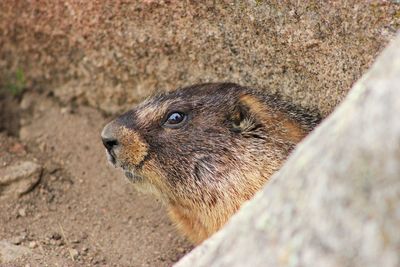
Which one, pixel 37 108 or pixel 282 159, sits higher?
pixel 282 159

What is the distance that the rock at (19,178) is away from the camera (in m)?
5.75

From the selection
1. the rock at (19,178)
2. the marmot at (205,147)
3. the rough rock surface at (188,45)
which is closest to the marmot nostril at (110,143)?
the marmot at (205,147)

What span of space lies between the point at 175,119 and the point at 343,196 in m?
2.38

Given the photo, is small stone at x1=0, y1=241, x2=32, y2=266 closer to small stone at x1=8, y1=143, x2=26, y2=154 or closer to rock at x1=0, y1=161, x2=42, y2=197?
rock at x1=0, y1=161, x2=42, y2=197

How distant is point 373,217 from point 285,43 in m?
2.48

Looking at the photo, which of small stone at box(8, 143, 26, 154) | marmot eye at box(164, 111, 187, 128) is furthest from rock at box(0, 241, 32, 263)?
marmot eye at box(164, 111, 187, 128)

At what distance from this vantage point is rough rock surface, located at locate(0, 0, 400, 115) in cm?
461

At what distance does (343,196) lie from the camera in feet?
8.81

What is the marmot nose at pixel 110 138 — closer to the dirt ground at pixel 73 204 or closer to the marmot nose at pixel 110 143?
the marmot nose at pixel 110 143

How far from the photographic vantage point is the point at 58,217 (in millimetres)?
5695

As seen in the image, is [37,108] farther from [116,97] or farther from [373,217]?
[373,217]

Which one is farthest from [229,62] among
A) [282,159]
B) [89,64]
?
[89,64]

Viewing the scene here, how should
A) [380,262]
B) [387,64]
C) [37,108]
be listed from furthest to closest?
[37,108], [387,64], [380,262]

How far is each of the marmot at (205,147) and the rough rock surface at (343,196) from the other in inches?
68.7
